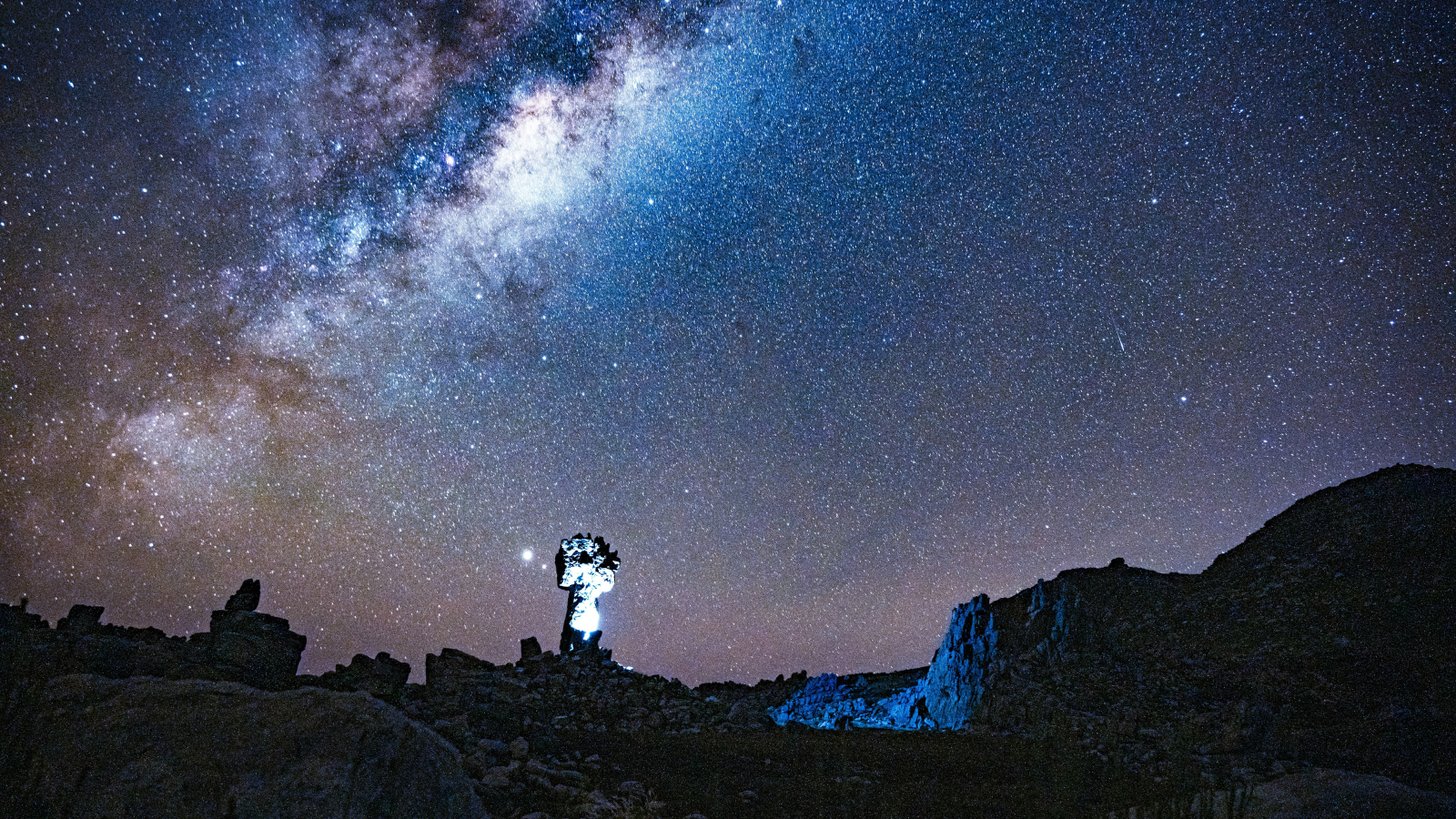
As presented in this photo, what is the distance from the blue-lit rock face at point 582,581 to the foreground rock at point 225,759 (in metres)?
23.6

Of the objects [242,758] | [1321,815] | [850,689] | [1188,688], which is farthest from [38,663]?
[850,689]

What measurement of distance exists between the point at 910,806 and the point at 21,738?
30.3 feet

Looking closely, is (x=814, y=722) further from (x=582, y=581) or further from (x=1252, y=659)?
(x=1252, y=659)

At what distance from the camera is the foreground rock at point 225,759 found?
187 inches

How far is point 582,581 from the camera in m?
29.3

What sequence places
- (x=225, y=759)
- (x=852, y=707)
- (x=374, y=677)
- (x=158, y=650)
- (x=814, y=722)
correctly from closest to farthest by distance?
(x=225, y=759), (x=158, y=650), (x=374, y=677), (x=814, y=722), (x=852, y=707)

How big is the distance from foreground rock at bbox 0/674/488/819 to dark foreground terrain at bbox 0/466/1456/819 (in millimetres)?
18

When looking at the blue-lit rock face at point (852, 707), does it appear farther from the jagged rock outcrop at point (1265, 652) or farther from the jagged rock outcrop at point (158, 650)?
the jagged rock outcrop at point (158, 650)

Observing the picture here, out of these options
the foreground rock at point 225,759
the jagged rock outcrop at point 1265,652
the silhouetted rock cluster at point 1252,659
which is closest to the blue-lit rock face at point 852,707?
the silhouetted rock cluster at point 1252,659

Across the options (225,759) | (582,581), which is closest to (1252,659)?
(582,581)

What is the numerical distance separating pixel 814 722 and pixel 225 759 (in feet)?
76.2

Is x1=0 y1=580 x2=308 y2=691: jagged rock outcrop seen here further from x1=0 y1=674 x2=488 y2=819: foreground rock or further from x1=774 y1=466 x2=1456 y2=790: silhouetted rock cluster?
x1=774 y1=466 x2=1456 y2=790: silhouetted rock cluster

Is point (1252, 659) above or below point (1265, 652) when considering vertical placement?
below

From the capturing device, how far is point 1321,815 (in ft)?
24.2
